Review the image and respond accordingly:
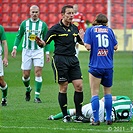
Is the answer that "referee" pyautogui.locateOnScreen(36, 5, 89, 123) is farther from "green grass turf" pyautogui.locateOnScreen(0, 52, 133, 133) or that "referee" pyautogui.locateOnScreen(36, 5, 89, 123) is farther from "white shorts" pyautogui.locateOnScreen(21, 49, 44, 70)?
"white shorts" pyautogui.locateOnScreen(21, 49, 44, 70)

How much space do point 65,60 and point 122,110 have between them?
134cm

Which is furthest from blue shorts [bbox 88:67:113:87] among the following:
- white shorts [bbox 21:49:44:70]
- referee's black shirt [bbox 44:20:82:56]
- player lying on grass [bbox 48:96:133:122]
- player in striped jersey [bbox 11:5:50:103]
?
white shorts [bbox 21:49:44:70]

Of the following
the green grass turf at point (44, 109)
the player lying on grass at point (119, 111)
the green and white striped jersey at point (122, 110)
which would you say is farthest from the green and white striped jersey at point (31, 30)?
the green and white striped jersey at point (122, 110)

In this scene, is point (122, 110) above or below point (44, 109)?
above

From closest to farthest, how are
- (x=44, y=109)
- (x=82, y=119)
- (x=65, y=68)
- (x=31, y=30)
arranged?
(x=82, y=119), (x=65, y=68), (x=44, y=109), (x=31, y=30)

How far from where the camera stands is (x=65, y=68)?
10336 mm

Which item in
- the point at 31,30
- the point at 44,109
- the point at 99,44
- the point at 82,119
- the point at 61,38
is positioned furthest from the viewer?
the point at 31,30

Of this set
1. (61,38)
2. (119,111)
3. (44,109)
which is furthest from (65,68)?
(44,109)

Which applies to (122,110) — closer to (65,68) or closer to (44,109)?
(65,68)

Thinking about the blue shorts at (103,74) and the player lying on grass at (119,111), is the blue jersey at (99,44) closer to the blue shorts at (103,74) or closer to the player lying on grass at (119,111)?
the blue shorts at (103,74)

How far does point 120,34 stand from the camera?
1281 inches

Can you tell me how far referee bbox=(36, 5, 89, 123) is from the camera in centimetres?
1030

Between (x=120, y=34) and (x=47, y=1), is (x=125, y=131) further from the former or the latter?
(x=47, y=1)

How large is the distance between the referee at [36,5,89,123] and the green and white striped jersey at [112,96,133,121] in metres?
0.59
